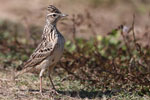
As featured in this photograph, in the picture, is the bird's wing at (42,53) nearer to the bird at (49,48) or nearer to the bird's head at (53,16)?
the bird at (49,48)

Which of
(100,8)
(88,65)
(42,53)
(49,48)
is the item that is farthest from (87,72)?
(100,8)

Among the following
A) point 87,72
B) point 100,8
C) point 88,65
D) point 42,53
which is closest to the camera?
point 42,53

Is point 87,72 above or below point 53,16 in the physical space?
below

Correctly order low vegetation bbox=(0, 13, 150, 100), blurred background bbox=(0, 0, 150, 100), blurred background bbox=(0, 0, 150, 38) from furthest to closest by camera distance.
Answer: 1. blurred background bbox=(0, 0, 150, 38)
2. blurred background bbox=(0, 0, 150, 100)
3. low vegetation bbox=(0, 13, 150, 100)

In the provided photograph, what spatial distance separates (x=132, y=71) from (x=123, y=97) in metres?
0.97

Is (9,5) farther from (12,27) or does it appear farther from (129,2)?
(129,2)

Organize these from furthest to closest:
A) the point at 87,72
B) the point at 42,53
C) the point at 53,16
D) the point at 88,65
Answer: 1. the point at 88,65
2. the point at 87,72
3. the point at 53,16
4. the point at 42,53

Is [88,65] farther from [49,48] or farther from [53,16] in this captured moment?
[49,48]

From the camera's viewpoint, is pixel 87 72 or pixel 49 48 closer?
pixel 49 48

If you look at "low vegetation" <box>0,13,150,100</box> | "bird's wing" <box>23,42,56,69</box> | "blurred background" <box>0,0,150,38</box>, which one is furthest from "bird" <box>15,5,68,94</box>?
"blurred background" <box>0,0,150,38</box>

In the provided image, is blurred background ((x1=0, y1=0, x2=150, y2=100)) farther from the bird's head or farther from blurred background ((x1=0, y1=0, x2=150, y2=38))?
blurred background ((x1=0, y1=0, x2=150, y2=38))

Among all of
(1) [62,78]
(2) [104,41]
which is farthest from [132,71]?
(2) [104,41]

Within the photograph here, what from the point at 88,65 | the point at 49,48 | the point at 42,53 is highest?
the point at 49,48

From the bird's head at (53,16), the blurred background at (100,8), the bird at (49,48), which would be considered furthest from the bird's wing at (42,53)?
the blurred background at (100,8)
